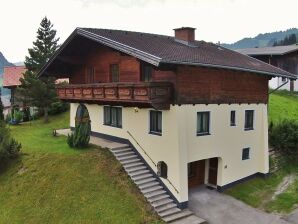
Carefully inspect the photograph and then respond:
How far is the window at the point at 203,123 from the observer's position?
72.4 feet

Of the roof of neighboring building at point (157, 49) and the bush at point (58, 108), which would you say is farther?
the bush at point (58, 108)

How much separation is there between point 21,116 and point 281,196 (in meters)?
27.4

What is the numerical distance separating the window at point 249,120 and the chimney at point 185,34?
677 centimetres

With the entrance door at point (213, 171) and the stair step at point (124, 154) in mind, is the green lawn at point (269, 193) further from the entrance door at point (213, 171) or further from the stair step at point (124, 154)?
the stair step at point (124, 154)

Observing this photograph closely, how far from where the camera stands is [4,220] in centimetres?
1936

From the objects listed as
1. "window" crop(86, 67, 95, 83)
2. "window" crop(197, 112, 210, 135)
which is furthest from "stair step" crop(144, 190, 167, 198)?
"window" crop(86, 67, 95, 83)

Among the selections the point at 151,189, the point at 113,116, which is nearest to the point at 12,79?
the point at 113,116

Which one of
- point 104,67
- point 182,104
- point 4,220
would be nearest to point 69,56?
point 104,67

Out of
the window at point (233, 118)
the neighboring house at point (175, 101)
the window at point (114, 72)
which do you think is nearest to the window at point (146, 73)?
the neighboring house at point (175, 101)

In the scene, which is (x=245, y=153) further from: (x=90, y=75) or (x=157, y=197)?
(x=90, y=75)

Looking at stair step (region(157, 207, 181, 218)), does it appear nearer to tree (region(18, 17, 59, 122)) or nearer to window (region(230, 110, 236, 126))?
window (region(230, 110, 236, 126))

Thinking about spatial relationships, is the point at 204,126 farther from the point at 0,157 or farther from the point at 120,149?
the point at 0,157

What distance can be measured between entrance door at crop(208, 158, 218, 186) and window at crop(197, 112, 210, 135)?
309cm

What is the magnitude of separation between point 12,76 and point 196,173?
3384 cm
